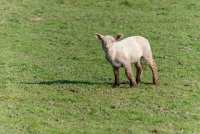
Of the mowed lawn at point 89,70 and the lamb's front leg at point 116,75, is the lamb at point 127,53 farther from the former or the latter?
the mowed lawn at point 89,70

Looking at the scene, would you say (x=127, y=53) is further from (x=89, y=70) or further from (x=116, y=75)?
(x=89, y=70)

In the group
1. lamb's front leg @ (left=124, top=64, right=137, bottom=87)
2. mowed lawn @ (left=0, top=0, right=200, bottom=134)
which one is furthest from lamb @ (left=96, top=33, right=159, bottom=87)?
mowed lawn @ (left=0, top=0, right=200, bottom=134)

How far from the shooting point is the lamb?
1475 cm

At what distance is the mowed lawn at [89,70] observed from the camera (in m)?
13.0

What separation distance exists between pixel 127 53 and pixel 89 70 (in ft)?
7.52

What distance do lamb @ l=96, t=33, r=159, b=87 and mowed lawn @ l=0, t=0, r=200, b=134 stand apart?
1.02ft

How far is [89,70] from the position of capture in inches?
671

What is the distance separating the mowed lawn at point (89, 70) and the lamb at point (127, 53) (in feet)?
1.02

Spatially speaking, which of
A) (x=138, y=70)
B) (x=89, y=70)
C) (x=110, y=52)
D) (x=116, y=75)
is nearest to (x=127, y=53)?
(x=110, y=52)

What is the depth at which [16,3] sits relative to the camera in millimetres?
25906

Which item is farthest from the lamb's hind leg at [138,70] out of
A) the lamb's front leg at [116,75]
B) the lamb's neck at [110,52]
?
the lamb's neck at [110,52]

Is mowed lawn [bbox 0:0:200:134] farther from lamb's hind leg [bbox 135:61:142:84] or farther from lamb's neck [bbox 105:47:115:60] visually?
lamb's neck [bbox 105:47:115:60]

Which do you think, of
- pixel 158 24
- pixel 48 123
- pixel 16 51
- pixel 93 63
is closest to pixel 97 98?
pixel 48 123

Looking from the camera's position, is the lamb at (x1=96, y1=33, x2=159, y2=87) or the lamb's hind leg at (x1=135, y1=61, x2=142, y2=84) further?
the lamb's hind leg at (x1=135, y1=61, x2=142, y2=84)
